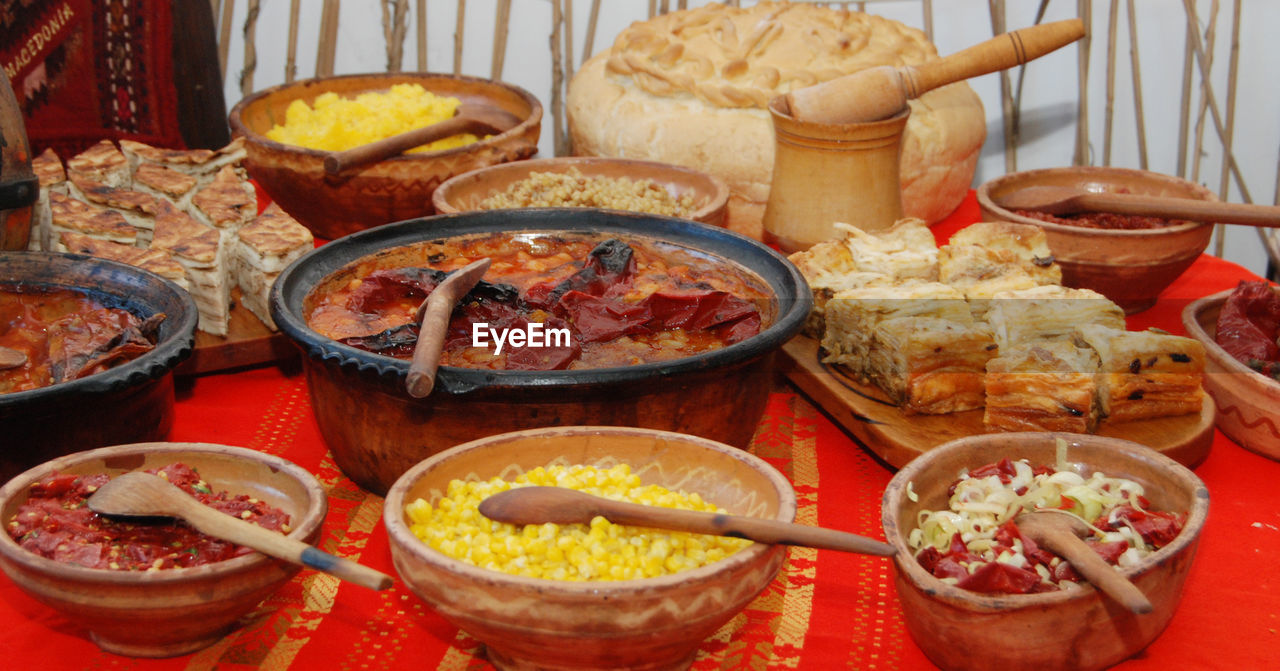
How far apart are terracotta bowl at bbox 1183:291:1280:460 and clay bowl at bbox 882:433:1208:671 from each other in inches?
22.4

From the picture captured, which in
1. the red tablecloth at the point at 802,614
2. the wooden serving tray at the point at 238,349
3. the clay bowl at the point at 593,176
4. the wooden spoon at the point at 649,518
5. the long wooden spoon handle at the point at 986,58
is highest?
the long wooden spoon handle at the point at 986,58

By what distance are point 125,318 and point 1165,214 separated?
2.52 meters

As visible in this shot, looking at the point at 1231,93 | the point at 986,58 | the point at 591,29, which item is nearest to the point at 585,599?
the point at 986,58

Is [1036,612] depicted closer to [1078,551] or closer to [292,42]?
[1078,551]

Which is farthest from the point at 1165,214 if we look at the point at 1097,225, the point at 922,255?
the point at 922,255

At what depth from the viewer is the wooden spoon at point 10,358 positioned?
211 cm

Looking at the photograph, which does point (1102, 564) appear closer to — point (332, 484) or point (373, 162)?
point (332, 484)

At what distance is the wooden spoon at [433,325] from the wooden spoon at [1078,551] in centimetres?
99

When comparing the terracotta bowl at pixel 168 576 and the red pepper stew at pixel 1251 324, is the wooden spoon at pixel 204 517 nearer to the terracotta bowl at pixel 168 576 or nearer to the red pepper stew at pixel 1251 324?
the terracotta bowl at pixel 168 576

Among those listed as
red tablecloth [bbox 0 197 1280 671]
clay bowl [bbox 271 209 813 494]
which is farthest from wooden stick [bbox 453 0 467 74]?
red tablecloth [bbox 0 197 1280 671]

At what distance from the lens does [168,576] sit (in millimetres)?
1493

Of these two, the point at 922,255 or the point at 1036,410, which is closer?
the point at 1036,410

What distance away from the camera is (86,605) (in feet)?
4.94

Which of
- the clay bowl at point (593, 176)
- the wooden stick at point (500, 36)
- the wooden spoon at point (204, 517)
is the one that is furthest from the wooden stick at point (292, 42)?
the wooden spoon at point (204, 517)
